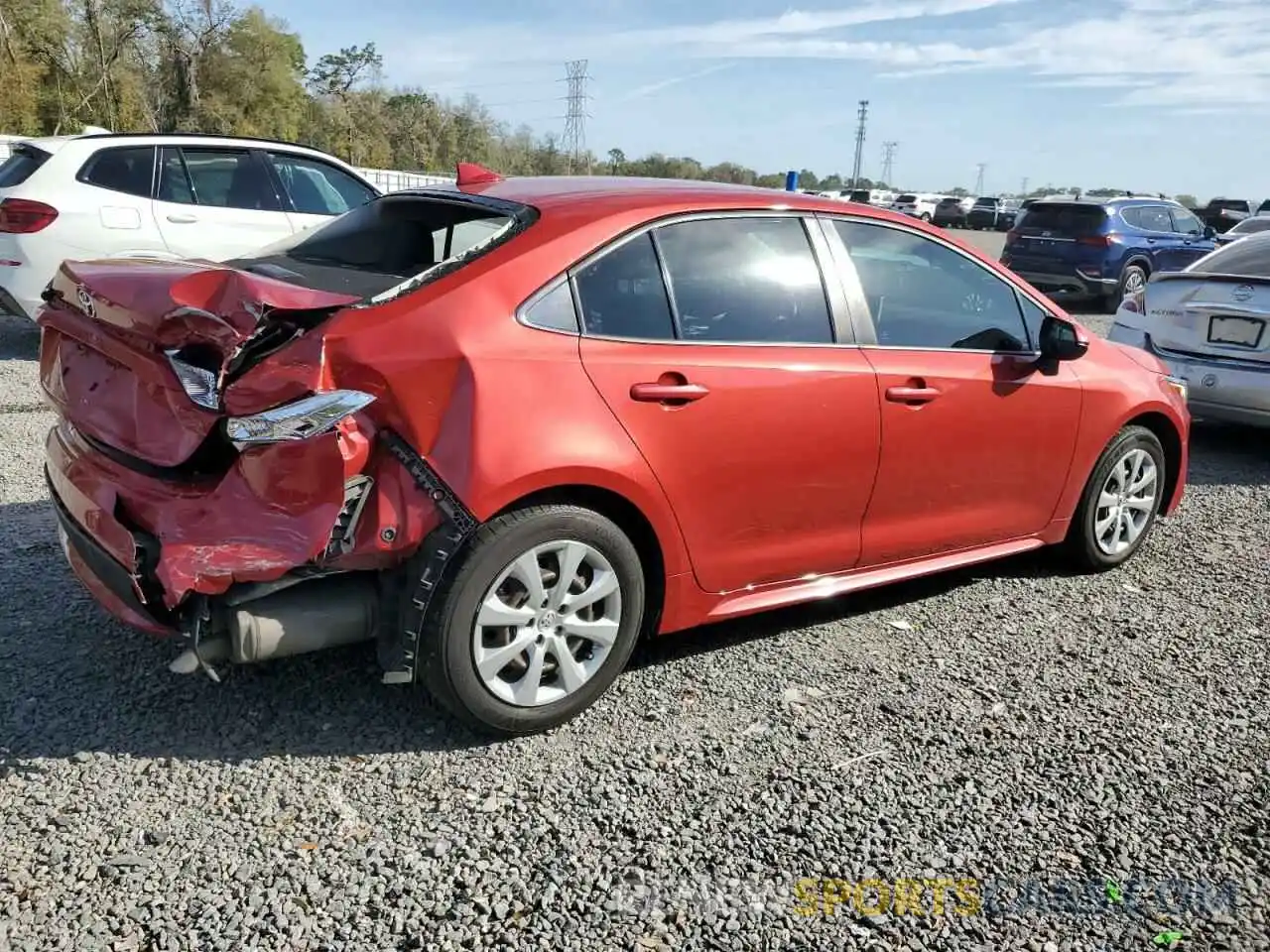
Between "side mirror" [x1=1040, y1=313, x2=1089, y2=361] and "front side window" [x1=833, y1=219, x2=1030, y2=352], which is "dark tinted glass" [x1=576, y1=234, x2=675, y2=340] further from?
"side mirror" [x1=1040, y1=313, x2=1089, y2=361]

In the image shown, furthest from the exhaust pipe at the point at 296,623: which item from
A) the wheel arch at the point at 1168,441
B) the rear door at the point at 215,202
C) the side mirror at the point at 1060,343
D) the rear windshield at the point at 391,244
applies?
the rear door at the point at 215,202

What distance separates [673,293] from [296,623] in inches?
61.0

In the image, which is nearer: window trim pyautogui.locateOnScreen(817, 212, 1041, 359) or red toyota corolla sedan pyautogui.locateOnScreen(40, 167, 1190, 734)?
red toyota corolla sedan pyautogui.locateOnScreen(40, 167, 1190, 734)

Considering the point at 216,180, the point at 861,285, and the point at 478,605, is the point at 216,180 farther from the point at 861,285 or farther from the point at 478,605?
the point at 478,605

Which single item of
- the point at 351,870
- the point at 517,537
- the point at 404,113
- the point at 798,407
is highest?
the point at 404,113

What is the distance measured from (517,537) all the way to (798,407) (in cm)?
114

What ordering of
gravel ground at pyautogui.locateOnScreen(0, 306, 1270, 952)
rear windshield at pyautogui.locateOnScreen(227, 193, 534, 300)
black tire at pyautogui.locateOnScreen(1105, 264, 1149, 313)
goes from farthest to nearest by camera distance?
1. black tire at pyautogui.locateOnScreen(1105, 264, 1149, 313)
2. rear windshield at pyautogui.locateOnScreen(227, 193, 534, 300)
3. gravel ground at pyautogui.locateOnScreen(0, 306, 1270, 952)

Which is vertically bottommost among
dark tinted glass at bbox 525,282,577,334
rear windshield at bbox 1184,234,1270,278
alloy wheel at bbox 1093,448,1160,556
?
alloy wheel at bbox 1093,448,1160,556

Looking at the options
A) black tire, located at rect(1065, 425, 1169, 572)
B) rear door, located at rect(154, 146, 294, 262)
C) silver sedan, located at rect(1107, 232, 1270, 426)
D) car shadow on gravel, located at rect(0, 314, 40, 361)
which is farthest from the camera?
car shadow on gravel, located at rect(0, 314, 40, 361)

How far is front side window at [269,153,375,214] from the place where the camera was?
8750 millimetres

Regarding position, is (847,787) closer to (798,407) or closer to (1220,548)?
(798,407)

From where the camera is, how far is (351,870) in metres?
2.57

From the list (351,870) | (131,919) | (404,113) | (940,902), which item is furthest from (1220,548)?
(404,113)

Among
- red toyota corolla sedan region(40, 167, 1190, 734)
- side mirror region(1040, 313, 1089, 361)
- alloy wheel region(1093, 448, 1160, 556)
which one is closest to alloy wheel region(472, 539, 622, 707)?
red toyota corolla sedan region(40, 167, 1190, 734)
